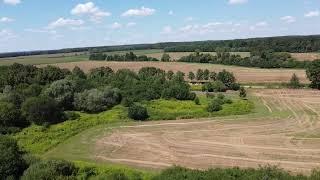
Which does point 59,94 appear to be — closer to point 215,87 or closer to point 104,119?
point 104,119

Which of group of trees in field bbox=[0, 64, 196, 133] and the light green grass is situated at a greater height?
group of trees in field bbox=[0, 64, 196, 133]

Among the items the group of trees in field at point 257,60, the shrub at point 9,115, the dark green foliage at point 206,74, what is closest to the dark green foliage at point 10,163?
the shrub at point 9,115

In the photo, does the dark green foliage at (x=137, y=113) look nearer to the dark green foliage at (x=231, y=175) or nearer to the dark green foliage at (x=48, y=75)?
the dark green foliage at (x=48, y=75)

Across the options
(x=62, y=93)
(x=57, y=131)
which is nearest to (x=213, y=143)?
(x=57, y=131)

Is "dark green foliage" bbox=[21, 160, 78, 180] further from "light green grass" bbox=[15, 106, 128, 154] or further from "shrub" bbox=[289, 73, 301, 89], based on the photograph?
"shrub" bbox=[289, 73, 301, 89]

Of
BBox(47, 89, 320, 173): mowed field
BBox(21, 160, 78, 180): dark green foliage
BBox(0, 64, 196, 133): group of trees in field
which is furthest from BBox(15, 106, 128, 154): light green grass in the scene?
BBox(21, 160, 78, 180): dark green foliage

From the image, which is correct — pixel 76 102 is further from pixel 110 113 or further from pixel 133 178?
pixel 133 178
